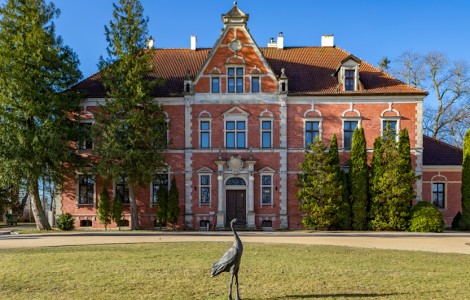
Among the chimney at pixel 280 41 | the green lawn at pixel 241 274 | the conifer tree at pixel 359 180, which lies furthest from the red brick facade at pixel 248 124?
the green lawn at pixel 241 274

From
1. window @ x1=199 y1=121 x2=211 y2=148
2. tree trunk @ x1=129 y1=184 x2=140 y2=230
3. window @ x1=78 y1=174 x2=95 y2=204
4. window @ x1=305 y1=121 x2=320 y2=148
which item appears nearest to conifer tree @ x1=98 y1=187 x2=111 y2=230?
window @ x1=78 y1=174 x2=95 y2=204

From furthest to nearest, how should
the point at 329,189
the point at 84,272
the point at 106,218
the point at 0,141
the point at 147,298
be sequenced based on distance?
the point at 106,218, the point at 329,189, the point at 0,141, the point at 84,272, the point at 147,298

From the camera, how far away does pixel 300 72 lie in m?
31.2

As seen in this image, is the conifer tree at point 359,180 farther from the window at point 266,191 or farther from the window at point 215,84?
the window at point 215,84

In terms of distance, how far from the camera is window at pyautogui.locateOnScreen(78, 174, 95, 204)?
2970 cm

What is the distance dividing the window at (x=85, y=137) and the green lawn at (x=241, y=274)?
38.0ft

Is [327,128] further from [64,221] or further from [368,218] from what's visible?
[64,221]

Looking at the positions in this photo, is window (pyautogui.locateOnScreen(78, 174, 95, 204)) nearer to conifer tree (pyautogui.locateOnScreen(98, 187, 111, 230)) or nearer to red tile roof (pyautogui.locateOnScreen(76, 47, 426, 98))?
conifer tree (pyautogui.locateOnScreen(98, 187, 111, 230))

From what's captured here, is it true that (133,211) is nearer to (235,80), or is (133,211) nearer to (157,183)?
(157,183)

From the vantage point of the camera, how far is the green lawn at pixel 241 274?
9.86 metres

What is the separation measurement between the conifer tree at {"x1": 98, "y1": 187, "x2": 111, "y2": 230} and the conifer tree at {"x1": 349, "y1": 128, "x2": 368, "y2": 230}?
588 inches

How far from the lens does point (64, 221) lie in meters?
28.2

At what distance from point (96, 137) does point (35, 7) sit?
8084 mm

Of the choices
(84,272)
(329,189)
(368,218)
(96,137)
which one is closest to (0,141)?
(96,137)
